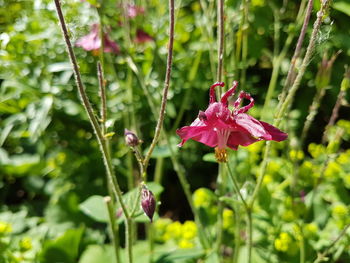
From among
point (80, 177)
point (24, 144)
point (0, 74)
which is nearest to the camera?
point (0, 74)

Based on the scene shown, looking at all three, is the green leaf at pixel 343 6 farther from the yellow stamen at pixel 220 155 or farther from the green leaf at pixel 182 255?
the green leaf at pixel 182 255

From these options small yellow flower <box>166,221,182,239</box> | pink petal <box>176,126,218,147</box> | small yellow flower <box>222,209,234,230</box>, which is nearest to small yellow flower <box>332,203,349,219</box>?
small yellow flower <box>222,209,234,230</box>

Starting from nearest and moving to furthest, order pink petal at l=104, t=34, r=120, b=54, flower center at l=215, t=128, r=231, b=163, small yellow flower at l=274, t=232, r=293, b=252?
flower center at l=215, t=128, r=231, b=163 → small yellow flower at l=274, t=232, r=293, b=252 → pink petal at l=104, t=34, r=120, b=54

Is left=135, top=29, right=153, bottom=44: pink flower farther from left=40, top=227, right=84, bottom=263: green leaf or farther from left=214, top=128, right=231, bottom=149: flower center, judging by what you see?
left=214, top=128, right=231, bottom=149: flower center

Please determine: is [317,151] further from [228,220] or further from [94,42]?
[94,42]

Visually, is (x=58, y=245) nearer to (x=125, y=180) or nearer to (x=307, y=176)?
(x=125, y=180)

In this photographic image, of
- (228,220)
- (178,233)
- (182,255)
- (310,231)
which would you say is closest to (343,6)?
(310,231)

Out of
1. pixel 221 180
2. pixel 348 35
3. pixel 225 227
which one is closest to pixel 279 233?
pixel 225 227
